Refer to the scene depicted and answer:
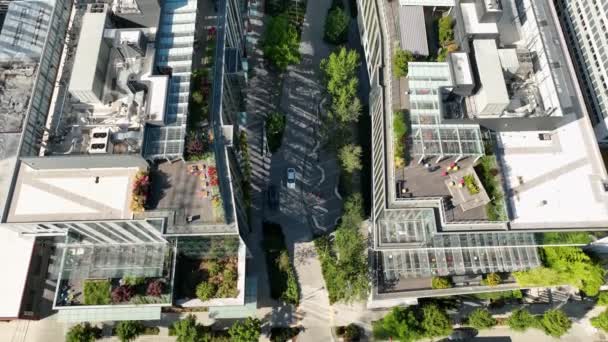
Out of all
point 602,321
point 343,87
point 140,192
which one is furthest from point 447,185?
point 140,192

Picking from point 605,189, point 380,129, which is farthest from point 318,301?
point 605,189

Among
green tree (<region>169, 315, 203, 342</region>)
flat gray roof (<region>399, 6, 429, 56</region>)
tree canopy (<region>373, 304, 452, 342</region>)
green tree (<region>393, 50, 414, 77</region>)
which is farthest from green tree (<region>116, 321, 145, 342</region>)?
flat gray roof (<region>399, 6, 429, 56</region>)

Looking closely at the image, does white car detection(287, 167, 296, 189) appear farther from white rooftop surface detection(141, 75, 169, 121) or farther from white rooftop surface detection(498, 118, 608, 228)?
white rooftop surface detection(498, 118, 608, 228)

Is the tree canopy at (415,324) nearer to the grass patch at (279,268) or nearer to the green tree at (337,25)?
the grass patch at (279,268)

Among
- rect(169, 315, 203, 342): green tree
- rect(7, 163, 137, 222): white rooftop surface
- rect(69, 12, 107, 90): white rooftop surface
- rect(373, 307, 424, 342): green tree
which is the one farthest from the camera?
rect(373, 307, 424, 342): green tree

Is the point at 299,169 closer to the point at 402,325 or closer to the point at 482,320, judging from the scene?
the point at 402,325

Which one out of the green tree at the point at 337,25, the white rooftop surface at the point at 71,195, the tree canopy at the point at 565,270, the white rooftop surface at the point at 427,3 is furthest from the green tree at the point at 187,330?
the green tree at the point at 337,25

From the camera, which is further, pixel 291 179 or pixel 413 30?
pixel 291 179
